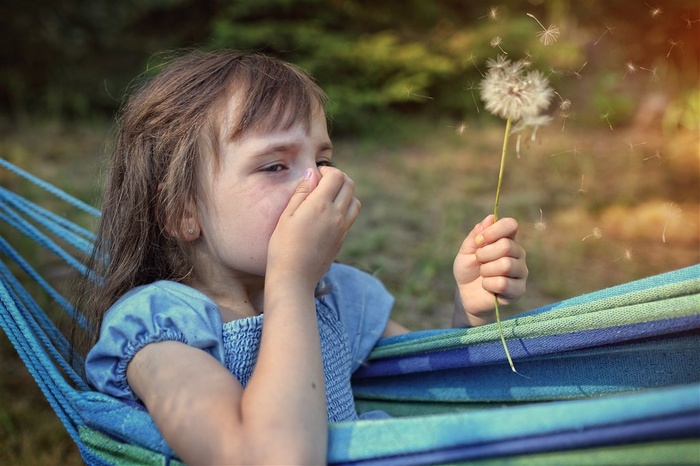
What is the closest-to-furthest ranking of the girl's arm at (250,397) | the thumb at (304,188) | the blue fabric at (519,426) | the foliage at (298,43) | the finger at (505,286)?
the blue fabric at (519,426) < the girl's arm at (250,397) < the thumb at (304,188) < the finger at (505,286) < the foliage at (298,43)

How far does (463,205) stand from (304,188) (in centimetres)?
315

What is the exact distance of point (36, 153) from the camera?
503 cm

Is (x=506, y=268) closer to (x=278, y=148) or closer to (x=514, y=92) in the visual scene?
(x=514, y=92)

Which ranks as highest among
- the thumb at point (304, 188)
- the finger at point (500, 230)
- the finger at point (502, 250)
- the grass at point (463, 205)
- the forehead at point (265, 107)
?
the forehead at point (265, 107)

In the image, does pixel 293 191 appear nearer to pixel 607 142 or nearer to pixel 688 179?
pixel 688 179

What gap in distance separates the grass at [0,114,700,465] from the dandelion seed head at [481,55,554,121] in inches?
45.3

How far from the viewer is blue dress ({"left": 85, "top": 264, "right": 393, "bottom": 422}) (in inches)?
50.6

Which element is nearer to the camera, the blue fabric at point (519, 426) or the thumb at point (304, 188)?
the blue fabric at point (519, 426)

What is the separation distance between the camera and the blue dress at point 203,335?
1284 mm

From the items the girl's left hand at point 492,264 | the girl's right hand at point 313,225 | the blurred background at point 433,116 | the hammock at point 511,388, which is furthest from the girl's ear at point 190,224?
the blurred background at point 433,116

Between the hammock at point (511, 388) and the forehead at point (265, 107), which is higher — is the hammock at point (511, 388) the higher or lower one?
the lower one

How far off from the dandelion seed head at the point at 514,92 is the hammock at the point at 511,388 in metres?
0.39

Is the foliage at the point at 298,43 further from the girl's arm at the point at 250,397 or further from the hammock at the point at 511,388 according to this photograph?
the girl's arm at the point at 250,397

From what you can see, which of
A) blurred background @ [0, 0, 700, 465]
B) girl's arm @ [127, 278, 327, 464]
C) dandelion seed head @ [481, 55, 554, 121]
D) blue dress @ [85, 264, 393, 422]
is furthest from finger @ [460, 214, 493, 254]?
blurred background @ [0, 0, 700, 465]
